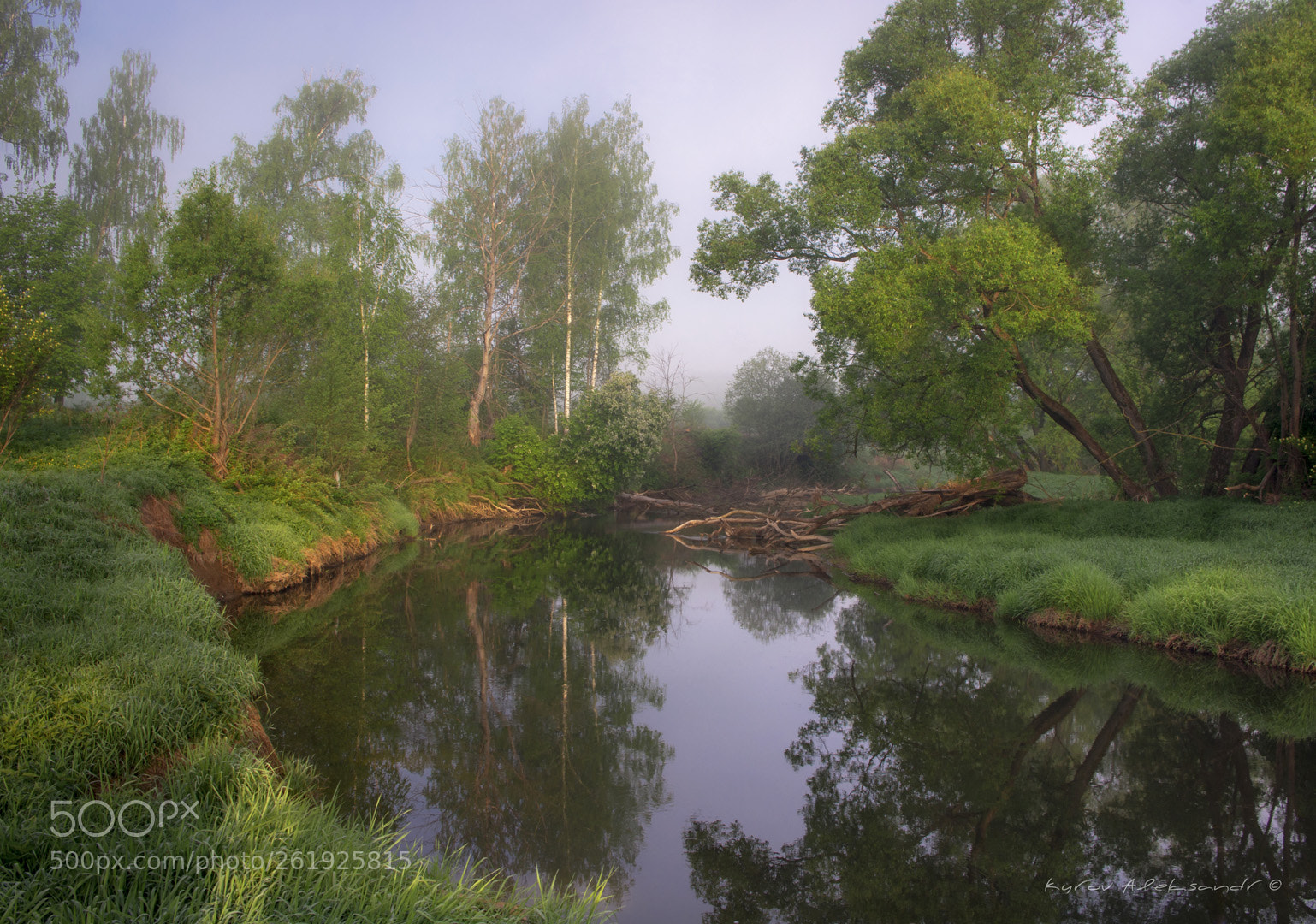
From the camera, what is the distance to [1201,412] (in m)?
14.3

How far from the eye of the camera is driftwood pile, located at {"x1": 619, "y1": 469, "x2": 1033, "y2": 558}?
1495cm

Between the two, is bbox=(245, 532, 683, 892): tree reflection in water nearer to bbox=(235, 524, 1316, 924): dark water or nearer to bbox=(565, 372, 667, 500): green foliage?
bbox=(235, 524, 1316, 924): dark water

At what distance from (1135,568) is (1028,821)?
6.32m

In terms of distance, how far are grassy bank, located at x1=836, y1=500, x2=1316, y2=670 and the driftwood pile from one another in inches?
30.7

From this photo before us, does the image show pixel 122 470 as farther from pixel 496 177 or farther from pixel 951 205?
pixel 496 177

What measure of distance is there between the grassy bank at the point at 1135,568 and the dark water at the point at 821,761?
51cm

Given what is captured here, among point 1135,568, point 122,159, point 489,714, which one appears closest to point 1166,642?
point 1135,568

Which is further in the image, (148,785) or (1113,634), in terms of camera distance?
(1113,634)

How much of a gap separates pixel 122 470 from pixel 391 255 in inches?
418

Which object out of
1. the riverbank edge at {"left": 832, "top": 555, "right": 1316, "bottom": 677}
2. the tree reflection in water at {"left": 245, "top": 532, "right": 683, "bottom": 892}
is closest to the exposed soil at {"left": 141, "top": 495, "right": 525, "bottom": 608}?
the tree reflection in water at {"left": 245, "top": 532, "right": 683, "bottom": 892}

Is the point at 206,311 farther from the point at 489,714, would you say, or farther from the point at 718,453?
the point at 718,453

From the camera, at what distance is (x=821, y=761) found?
213 inches

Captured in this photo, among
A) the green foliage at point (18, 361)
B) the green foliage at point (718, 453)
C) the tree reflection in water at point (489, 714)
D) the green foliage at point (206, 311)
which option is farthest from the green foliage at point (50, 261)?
the green foliage at point (718, 453)

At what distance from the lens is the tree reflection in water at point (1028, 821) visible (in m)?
3.52
